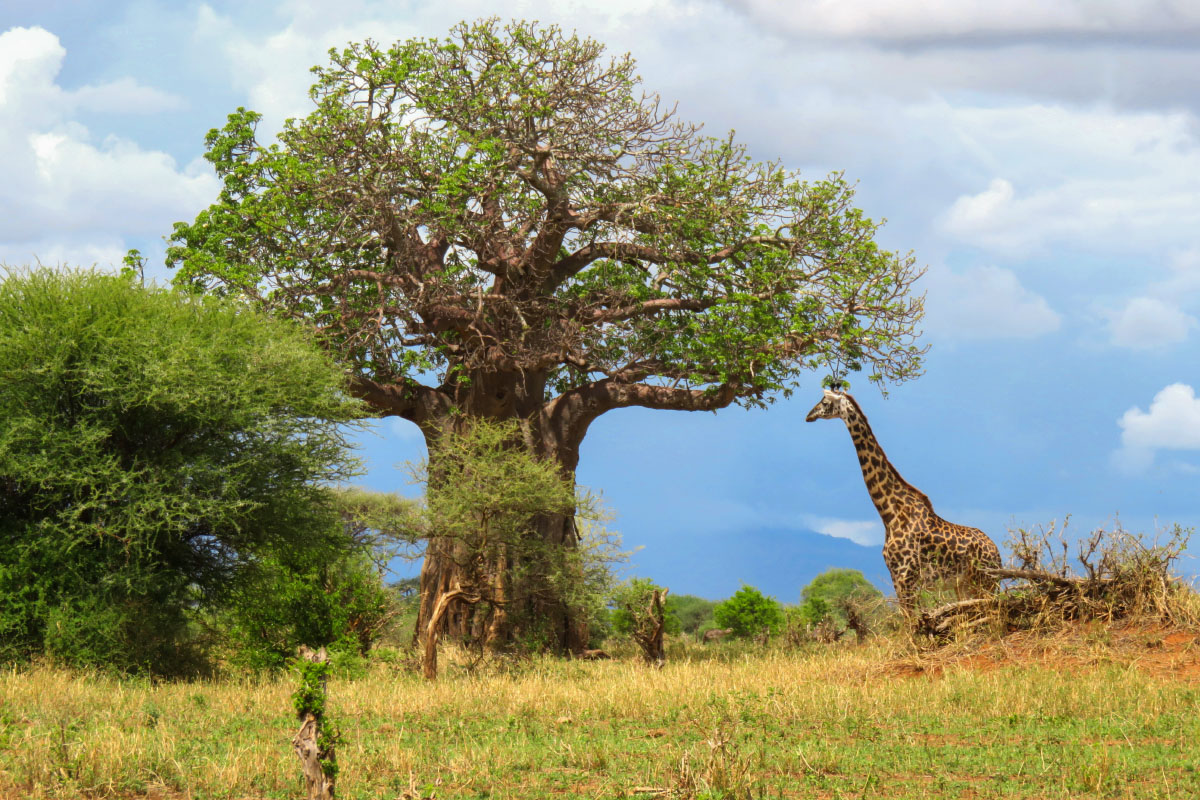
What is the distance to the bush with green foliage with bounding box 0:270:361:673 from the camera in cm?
1662

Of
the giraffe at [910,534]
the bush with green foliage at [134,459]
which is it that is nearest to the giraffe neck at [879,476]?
the giraffe at [910,534]

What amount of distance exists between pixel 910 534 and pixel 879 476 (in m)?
1.26

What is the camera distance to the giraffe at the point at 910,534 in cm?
1788

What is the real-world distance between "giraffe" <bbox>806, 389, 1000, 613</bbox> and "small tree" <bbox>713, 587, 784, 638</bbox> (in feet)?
31.0

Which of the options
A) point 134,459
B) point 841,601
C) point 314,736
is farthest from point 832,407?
point 314,736

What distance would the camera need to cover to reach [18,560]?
55.6 ft

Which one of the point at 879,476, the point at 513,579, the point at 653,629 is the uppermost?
the point at 879,476

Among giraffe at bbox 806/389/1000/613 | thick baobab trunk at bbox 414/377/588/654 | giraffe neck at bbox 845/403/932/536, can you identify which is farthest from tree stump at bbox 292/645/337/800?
giraffe neck at bbox 845/403/932/536

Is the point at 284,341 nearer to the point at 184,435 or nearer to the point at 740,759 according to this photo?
the point at 184,435

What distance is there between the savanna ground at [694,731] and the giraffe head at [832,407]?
4761 mm

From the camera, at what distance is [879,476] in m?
19.3

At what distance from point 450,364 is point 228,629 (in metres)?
6.99

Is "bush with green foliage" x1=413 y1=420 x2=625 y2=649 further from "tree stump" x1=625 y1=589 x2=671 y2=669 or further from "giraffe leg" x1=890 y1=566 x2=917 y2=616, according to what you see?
"giraffe leg" x1=890 y1=566 x2=917 y2=616

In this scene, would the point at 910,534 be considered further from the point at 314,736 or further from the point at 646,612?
the point at 314,736
